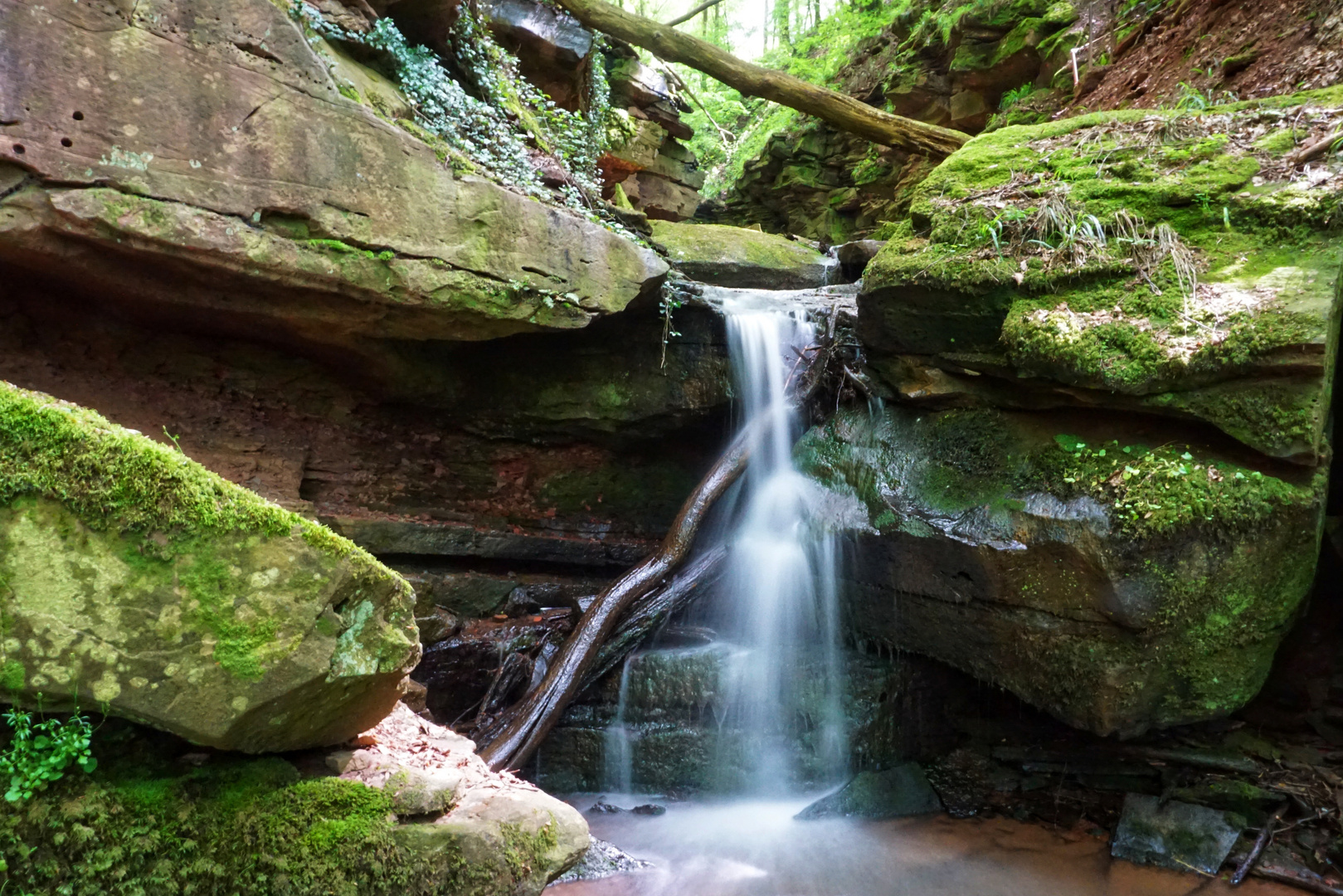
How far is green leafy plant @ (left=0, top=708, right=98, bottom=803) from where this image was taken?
6.68ft

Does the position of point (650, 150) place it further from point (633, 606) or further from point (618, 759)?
point (618, 759)

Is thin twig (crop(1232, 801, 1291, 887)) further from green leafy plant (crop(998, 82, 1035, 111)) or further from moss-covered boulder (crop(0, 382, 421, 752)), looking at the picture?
green leafy plant (crop(998, 82, 1035, 111))

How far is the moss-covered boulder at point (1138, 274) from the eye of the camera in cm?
394

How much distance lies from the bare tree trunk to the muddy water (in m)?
8.16

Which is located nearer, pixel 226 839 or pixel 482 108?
pixel 226 839

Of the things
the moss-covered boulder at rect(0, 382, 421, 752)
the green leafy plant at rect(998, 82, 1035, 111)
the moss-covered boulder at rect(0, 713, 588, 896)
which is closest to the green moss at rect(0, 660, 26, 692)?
the moss-covered boulder at rect(0, 382, 421, 752)

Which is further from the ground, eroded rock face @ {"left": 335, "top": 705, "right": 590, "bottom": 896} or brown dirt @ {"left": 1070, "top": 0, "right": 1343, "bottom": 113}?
brown dirt @ {"left": 1070, "top": 0, "right": 1343, "bottom": 113}

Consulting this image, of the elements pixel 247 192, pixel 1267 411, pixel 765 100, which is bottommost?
pixel 1267 411

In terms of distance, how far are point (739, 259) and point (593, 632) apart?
17.9 feet

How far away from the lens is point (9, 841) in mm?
2023

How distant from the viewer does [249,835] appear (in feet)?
7.63

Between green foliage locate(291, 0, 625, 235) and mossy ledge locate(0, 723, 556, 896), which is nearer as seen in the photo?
mossy ledge locate(0, 723, 556, 896)

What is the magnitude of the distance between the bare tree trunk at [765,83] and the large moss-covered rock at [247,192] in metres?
4.12

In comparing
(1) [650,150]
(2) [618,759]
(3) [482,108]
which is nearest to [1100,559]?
(2) [618,759]
